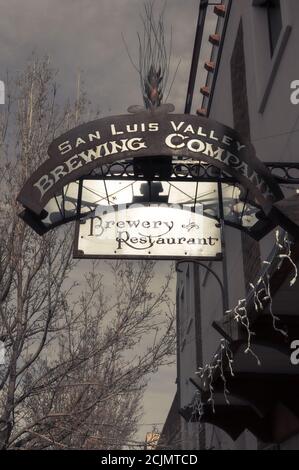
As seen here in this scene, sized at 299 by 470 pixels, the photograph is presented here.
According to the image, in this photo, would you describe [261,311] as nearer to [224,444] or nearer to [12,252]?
[12,252]

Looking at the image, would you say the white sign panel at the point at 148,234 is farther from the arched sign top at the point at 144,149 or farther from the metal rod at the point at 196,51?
the metal rod at the point at 196,51

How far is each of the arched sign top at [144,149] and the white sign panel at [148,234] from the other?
0.59 metres

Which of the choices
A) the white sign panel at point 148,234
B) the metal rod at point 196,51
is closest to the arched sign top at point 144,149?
the white sign panel at point 148,234

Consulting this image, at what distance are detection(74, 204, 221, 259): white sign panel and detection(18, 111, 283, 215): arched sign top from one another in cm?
59

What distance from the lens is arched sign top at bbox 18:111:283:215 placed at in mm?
5379

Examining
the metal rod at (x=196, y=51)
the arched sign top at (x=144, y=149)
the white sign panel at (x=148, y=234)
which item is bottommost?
the white sign panel at (x=148, y=234)

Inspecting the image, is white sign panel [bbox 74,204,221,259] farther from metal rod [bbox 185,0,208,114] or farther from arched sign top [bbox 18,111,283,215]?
metal rod [bbox 185,0,208,114]

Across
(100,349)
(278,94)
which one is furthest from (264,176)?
(100,349)

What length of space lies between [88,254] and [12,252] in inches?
105

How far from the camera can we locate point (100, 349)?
8.06m

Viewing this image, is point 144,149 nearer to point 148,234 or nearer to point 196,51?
point 148,234

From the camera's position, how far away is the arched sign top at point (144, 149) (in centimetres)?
538

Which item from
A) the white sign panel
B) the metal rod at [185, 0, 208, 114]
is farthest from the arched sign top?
the metal rod at [185, 0, 208, 114]

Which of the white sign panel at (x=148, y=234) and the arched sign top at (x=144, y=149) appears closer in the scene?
the arched sign top at (x=144, y=149)
